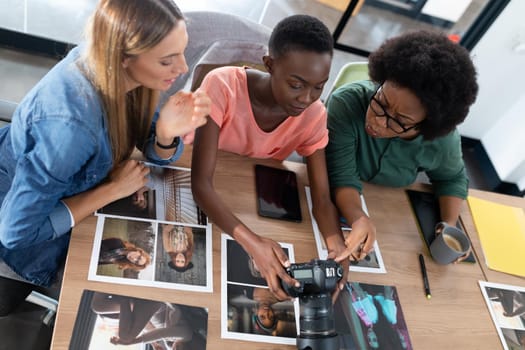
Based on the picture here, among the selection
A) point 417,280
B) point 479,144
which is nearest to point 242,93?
point 417,280

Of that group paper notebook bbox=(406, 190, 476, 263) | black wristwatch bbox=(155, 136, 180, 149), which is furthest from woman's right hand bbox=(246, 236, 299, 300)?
paper notebook bbox=(406, 190, 476, 263)

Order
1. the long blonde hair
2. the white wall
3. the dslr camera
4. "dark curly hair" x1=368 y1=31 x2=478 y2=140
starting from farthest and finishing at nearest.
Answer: the white wall < "dark curly hair" x1=368 y1=31 x2=478 y2=140 < the dslr camera < the long blonde hair

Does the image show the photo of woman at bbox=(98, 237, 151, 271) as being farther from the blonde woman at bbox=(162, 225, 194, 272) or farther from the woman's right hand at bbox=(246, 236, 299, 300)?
the woman's right hand at bbox=(246, 236, 299, 300)

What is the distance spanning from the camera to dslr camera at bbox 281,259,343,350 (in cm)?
104

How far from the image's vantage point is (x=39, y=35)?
254 centimetres

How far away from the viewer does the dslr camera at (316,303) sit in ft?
3.42

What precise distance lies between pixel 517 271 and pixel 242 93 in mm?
1056

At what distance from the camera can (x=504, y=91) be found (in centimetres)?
289

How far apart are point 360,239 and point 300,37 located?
596mm

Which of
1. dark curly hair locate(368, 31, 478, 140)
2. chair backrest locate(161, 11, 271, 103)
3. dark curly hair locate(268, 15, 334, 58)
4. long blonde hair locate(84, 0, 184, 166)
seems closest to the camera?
long blonde hair locate(84, 0, 184, 166)

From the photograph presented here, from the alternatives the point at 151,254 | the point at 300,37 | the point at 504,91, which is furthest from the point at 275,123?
the point at 504,91

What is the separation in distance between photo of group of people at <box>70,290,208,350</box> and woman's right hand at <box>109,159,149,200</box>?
0.27 meters

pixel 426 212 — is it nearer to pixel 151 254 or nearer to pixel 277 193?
pixel 277 193

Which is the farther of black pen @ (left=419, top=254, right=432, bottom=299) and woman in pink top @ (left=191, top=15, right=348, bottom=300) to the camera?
black pen @ (left=419, top=254, right=432, bottom=299)
